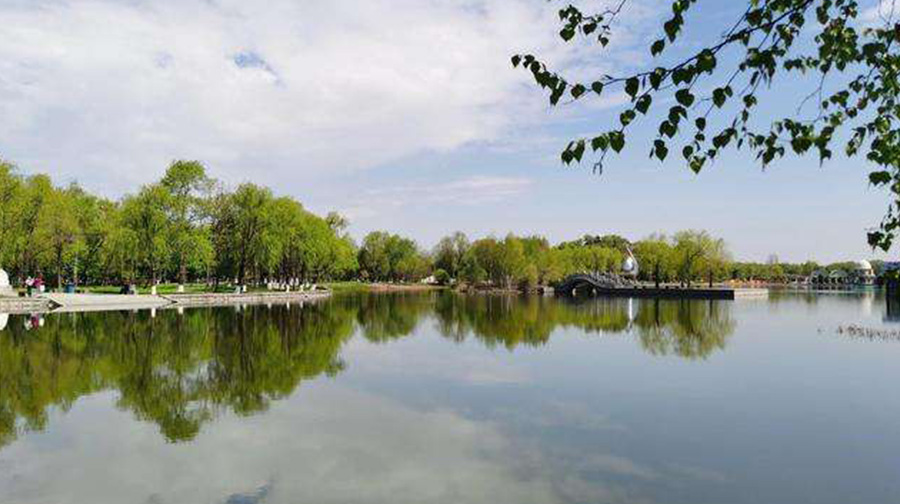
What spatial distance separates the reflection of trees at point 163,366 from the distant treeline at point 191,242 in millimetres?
25594

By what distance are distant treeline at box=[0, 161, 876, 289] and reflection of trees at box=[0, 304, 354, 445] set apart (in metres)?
25.6

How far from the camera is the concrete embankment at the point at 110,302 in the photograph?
157 feet

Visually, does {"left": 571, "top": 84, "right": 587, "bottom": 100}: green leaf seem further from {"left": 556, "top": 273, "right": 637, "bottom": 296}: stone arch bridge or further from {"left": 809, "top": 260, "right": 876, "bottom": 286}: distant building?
{"left": 809, "top": 260, "right": 876, "bottom": 286}: distant building

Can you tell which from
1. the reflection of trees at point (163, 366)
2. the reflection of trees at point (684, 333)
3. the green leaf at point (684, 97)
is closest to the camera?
the green leaf at point (684, 97)

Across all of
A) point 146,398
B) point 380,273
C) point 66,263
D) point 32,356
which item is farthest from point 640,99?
point 380,273

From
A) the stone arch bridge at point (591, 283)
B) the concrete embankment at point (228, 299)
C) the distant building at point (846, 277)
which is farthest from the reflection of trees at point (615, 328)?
the distant building at point (846, 277)

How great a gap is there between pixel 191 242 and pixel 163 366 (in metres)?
44.7

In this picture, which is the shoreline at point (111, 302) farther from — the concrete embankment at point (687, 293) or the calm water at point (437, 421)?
the concrete embankment at point (687, 293)

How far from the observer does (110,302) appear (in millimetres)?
53125

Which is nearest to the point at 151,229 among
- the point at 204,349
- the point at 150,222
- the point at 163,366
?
the point at 150,222

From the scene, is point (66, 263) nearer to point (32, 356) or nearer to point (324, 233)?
point (324, 233)

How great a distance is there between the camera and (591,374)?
2348 cm

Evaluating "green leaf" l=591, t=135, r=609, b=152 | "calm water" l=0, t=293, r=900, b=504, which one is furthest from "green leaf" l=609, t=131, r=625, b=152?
"calm water" l=0, t=293, r=900, b=504

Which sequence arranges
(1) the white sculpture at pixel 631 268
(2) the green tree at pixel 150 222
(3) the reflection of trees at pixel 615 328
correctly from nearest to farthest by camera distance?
(3) the reflection of trees at pixel 615 328 → (2) the green tree at pixel 150 222 → (1) the white sculpture at pixel 631 268
